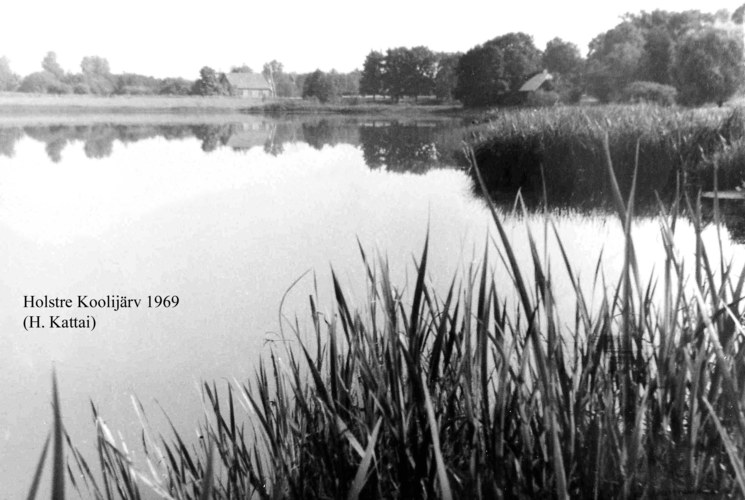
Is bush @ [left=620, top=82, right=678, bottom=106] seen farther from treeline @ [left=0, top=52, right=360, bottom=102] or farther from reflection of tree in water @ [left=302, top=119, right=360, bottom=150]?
reflection of tree in water @ [left=302, top=119, right=360, bottom=150]

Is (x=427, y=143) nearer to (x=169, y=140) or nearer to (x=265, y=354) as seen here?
(x=169, y=140)

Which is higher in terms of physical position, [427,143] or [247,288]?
[427,143]

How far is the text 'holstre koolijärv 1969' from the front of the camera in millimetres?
2510

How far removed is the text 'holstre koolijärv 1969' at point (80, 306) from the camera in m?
2.51

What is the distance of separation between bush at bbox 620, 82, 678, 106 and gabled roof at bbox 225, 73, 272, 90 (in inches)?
89.2

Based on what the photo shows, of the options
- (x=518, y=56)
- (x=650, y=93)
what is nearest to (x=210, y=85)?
(x=518, y=56)

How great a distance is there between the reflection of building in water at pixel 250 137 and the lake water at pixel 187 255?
2.33 m

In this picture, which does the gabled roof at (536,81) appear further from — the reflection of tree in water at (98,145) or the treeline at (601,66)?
the reflection of tree in water at (98,145)

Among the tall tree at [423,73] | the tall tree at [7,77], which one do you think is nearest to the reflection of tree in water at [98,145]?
the tall tree at [7,77]

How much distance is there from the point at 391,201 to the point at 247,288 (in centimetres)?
122

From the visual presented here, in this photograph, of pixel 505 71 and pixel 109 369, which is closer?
pixel 109 369

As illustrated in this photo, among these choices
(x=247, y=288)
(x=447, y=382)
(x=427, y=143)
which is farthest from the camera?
(x=427, y=143)

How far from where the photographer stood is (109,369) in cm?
234

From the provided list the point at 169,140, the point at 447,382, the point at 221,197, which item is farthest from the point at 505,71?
the point at 169,140
